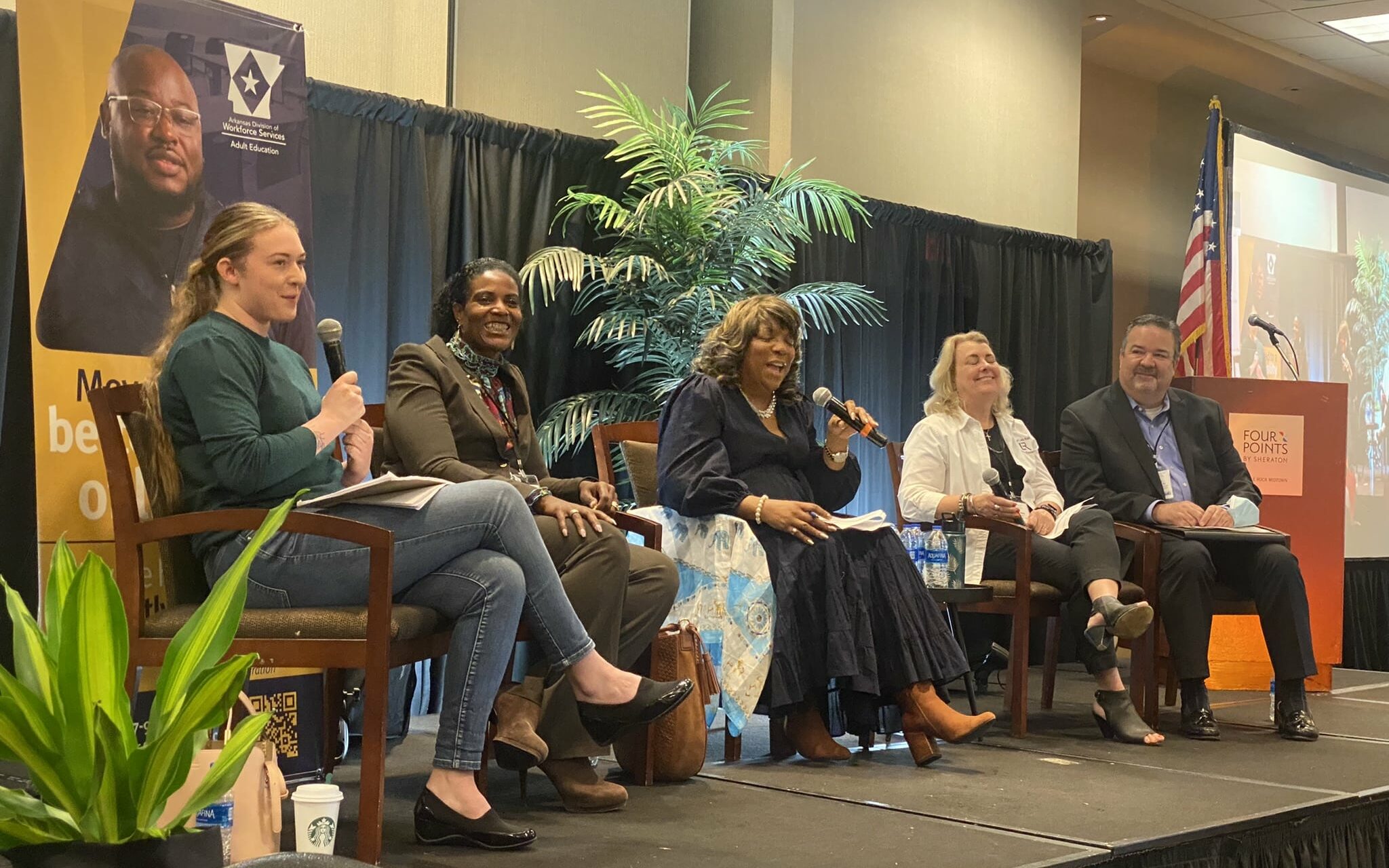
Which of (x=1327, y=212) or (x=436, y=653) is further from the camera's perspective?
A: (x=1327, y=212)

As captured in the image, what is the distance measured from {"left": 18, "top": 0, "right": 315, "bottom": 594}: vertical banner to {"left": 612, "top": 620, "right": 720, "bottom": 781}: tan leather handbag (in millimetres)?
1078

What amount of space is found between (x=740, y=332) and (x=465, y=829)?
5.27 feet

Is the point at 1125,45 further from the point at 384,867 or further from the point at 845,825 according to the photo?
the point at 384,867

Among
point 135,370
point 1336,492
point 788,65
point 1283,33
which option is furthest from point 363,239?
point 1283,33

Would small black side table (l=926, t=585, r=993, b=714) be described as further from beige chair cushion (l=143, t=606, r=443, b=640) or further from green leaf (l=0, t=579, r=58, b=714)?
green leaf (l=0, t=579, r=58, b=714)

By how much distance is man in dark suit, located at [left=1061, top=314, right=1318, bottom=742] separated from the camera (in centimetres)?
397

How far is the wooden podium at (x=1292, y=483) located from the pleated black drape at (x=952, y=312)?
142cm

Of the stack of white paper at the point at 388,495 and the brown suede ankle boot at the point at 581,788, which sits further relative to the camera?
the brown suede ankle boot at the point at 581,788

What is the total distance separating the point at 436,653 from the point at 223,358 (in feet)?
2.09

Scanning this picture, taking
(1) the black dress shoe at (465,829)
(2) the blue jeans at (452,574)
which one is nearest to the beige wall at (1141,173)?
(2) the blue jeans at (452,574)

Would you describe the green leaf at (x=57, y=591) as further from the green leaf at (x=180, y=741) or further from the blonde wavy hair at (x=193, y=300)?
the blonde wavy hair at (x=193, y=300)

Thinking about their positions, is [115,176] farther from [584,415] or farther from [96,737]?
[96,737]

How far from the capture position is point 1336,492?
5352 millimetres

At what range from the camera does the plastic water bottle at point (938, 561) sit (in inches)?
150
